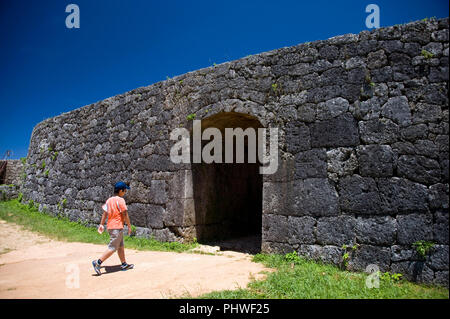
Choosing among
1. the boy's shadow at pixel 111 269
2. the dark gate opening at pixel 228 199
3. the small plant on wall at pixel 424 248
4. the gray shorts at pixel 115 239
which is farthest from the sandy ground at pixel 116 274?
the small plant on wall at pixel 424 248

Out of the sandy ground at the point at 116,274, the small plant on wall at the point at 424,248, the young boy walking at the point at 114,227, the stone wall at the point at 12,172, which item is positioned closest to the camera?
the sandy ground at the point at 116,274

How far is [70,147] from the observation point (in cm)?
878

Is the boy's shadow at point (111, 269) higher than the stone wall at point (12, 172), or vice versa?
the stone wall at point (12, 172)

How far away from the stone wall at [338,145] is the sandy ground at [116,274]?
870 millimetres

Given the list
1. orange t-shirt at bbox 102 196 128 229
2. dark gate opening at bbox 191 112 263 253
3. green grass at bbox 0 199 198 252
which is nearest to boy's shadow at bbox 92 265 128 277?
orange t-shirt at bbox 102 196 128 229

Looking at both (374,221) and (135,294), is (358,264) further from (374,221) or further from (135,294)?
(135,294)

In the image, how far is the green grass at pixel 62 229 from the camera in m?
5.72

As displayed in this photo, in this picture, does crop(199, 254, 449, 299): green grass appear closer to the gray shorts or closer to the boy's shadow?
the gray shorts

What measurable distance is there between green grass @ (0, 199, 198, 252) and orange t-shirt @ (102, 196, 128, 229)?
1.68 metres

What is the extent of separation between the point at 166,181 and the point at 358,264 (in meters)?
3.81

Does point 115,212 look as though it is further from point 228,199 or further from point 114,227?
point 228,199

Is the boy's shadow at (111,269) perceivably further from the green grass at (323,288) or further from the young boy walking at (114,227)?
the green grass at (323,288)

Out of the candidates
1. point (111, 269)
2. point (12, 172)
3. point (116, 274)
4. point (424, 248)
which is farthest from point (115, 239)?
point (12, 172)

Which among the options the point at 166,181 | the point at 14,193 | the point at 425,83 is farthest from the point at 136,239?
the point at 14,193
